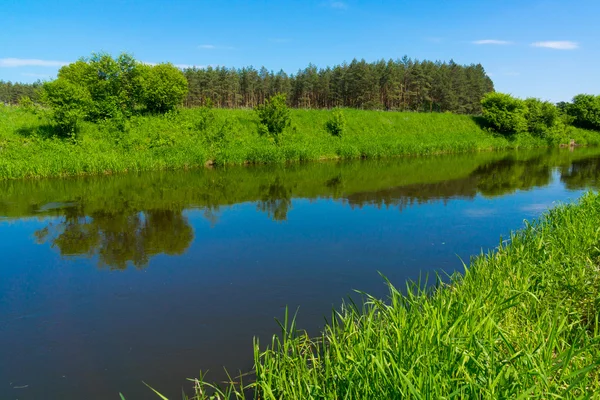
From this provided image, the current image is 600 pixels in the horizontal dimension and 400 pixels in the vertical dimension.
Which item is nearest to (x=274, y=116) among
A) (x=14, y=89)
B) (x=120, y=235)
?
(x=120, y=235)

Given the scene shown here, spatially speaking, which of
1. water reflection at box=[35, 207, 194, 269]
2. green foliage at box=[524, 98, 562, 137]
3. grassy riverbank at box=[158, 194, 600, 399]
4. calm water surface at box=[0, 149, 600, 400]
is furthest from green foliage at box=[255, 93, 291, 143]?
green foliage at box=[524, 98, 562, 137]

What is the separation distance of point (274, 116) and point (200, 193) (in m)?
13.3

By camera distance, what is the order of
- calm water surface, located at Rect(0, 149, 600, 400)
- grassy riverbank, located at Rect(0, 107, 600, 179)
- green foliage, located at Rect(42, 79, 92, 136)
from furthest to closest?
green foliage, located at Rect(42, 79, 92, 136) → grassy riverbank, located at Rect(0, 107, 600, 179) → calm water surface, located at Rect(0, 149, 600, 400)

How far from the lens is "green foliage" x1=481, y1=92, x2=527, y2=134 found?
41.1 meters

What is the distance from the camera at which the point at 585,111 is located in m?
49.1

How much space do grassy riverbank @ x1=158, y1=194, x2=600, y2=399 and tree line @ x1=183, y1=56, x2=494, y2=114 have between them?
5385cm

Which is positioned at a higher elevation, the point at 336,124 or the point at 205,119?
the point at 336,124

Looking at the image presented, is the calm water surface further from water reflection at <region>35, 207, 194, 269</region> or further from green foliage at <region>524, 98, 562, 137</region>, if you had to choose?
green foliage at <region>524, 98, 562, 137</region>

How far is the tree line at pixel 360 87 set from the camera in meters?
59.3

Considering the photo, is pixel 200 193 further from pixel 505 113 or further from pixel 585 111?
pixel 585 111

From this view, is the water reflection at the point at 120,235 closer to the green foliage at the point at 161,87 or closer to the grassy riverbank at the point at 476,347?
the grassy riverbank at the point at 476,347

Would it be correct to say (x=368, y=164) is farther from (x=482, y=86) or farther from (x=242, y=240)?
(x=482, y=86)

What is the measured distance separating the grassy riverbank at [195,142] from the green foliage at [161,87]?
3.42 feet

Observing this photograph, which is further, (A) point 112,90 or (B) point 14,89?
(B) point 14,89
